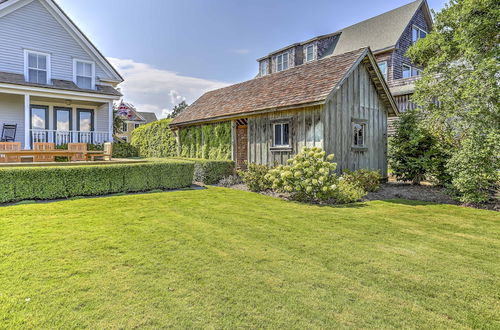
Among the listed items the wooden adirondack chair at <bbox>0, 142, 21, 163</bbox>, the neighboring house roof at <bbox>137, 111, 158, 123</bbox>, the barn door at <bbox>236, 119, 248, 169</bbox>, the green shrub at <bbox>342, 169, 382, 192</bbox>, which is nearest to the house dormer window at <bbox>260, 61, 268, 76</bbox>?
the barn door at <bbox>236, 119, 248, 169</bbox>

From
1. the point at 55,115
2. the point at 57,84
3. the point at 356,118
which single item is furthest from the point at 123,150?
the point at 356,118

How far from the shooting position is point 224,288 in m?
3.34

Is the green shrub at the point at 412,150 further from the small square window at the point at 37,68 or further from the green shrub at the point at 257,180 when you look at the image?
the small square window at the point at 37,68

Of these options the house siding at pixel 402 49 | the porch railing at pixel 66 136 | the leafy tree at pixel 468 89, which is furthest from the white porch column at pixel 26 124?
the house siding at pixel 402 49

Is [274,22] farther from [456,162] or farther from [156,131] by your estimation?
[456,162]

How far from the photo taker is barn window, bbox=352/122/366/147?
12.5 meters

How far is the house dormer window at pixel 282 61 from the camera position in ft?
98.2

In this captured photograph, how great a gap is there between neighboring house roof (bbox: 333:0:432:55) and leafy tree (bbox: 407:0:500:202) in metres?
14.0

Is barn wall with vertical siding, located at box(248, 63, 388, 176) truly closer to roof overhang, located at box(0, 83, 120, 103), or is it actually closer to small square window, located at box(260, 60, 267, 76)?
roof overhang, located at box(0, 83, 120, 103)

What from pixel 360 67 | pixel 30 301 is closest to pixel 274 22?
pixel 360 67

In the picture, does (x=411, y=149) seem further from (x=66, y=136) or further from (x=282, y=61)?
(x=282, y=61)

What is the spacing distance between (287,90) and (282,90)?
407 mm

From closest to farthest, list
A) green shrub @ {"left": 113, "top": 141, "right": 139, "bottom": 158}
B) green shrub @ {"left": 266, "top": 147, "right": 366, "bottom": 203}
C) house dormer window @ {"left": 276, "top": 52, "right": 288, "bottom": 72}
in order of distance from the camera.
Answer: green shrub @ {"left": 266, "top": 147, "right": 366, "bottom": 203}
green shrub @ {"left": 113, "top": 141, "right": 139, "bottom": 158}
house dormer window @ {"left": 276, "top": 52, "right": 288, "bottom": 72}

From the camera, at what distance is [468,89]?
8.52 m
